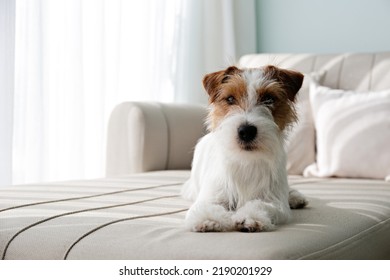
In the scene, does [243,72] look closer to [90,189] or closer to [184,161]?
[90,189]

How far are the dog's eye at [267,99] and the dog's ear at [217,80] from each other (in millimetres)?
122

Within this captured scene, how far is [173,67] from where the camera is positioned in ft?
13.8

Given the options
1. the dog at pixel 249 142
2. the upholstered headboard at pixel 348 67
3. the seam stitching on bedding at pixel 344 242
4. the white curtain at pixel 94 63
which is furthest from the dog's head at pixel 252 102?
the white curtain at pixel 94 63

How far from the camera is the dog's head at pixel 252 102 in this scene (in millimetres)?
1811

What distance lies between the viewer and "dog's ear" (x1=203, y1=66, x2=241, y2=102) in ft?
6.42

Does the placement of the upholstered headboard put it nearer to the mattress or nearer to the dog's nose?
the mattress

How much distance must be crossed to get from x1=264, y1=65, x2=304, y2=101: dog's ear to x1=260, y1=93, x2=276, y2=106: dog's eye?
7cm

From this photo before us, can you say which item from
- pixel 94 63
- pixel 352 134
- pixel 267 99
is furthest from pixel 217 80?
pixel 94 63

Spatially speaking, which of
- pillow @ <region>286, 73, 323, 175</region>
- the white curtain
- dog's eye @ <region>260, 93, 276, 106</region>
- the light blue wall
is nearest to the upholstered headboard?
pillow @ <region>286, 73, 323, 175</region>

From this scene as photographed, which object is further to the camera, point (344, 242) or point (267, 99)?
point (267, 99)

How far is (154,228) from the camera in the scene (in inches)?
65.2

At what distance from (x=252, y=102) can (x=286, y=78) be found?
0.62ft

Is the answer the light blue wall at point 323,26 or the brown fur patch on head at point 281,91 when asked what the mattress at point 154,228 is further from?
the light blue wall at point 323,26

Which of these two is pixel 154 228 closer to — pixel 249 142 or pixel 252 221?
pixel 252 221
